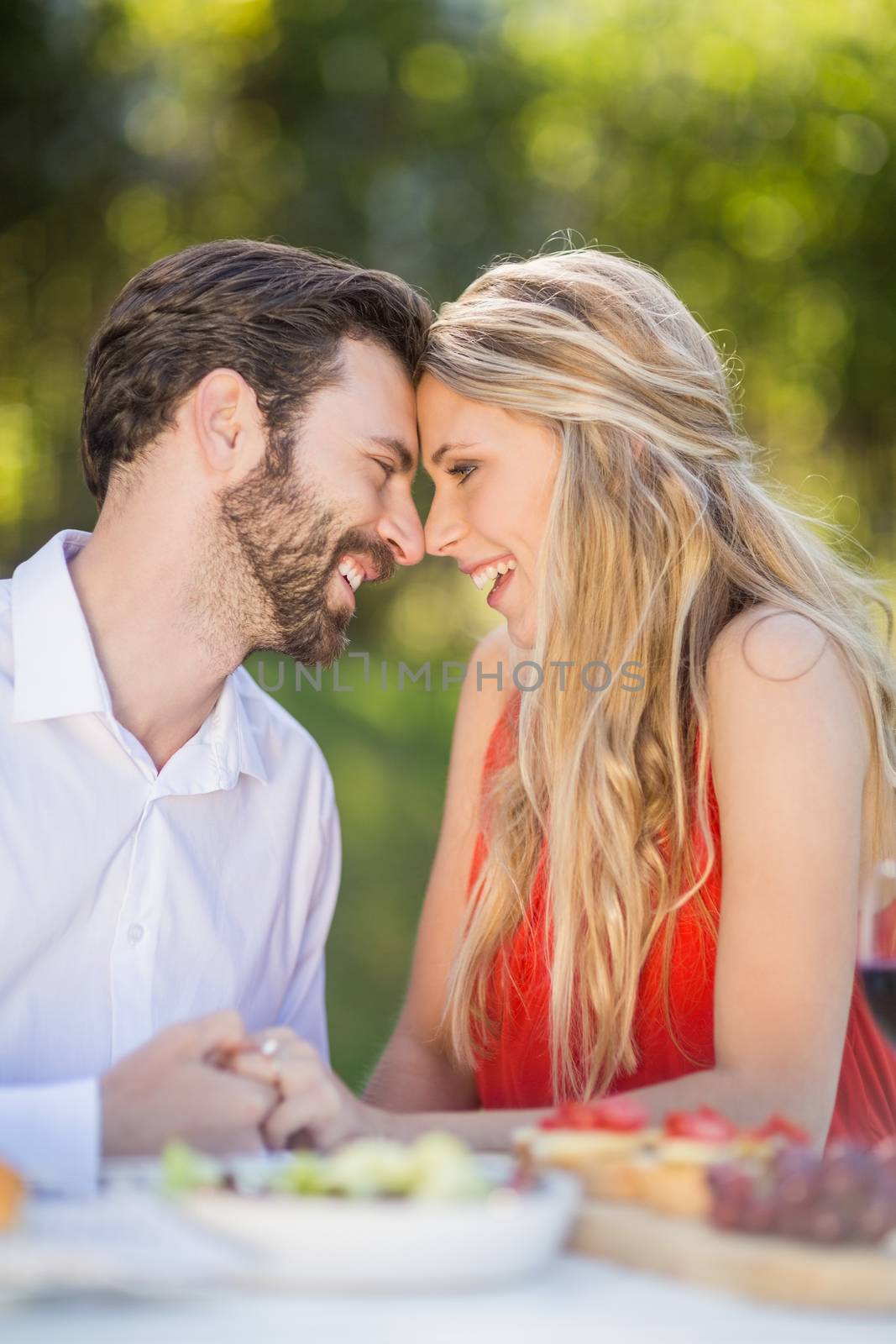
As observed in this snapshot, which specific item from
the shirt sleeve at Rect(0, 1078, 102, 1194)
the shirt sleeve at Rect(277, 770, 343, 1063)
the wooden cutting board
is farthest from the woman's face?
the wooden cutting board

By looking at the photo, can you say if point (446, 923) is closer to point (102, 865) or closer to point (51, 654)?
point (102, 865)

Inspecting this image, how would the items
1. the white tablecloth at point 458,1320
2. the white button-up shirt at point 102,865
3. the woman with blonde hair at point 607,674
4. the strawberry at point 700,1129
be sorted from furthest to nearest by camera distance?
the woman with blonde hair at point 607,674
the white button-up shirt at point 102,865
the strawberry at point 700,1129
the white tablecloth at point 458,1320

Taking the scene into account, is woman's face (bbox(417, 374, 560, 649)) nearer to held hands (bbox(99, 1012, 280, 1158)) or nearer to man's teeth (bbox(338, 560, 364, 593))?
man's teeth (bbox(338, 560, 364, 593))

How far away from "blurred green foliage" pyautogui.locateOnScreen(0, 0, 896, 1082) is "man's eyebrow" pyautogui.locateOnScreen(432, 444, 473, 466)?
13.6ft

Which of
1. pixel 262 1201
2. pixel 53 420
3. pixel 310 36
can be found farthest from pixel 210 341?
pixel 310 36

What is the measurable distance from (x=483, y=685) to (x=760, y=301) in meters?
7.31

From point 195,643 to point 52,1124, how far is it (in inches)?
39.6

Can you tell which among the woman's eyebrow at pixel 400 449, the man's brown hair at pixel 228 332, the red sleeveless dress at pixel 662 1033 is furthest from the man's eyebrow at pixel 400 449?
the red sleeveless dress at pixel 662 1033

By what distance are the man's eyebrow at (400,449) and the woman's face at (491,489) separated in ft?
0.10

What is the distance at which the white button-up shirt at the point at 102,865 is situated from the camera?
1.90 m

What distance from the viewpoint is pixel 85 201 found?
8023mm

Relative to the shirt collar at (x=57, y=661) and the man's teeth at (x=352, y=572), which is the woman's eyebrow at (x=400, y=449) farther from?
the shirt collar at (x=57, y=661)

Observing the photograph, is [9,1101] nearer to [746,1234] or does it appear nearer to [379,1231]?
[379,1231]

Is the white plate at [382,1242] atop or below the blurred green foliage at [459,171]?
below
